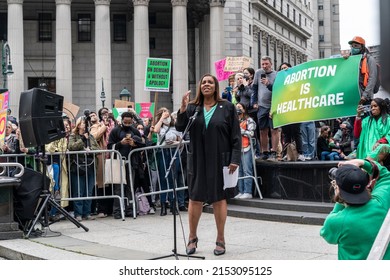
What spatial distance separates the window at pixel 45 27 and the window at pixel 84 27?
8.26ft

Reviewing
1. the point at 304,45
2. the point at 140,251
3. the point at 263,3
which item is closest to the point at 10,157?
the point at 140,251

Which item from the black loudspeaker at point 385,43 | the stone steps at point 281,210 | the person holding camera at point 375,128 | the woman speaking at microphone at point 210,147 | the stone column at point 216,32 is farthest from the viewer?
the stone column at point 216,32

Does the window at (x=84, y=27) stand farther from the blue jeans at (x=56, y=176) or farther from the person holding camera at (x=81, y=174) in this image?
the blue jeans at (x=56, y=176)

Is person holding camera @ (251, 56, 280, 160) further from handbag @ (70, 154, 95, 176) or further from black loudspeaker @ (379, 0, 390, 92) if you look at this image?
black loudspeaker @ (379, 0, 390, 92)

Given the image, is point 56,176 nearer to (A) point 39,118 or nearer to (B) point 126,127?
(B) point 126,127

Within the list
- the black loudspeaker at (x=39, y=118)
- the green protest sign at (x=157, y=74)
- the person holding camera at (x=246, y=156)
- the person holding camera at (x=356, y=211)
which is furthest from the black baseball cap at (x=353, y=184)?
the green protest sign at (x=157, y=74)

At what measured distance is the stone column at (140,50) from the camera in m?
47.6

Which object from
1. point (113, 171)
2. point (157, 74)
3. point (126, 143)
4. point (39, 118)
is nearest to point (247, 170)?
point (126, 143)

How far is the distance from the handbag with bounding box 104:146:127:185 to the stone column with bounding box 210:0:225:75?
37048 mm

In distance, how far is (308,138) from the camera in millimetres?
12500

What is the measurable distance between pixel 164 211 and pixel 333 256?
5831 mm

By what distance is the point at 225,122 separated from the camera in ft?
24.0

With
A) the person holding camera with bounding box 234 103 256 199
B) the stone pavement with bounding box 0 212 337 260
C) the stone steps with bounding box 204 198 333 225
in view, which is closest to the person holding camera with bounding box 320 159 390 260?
the stone pavement with bounding box 0 212 337 260

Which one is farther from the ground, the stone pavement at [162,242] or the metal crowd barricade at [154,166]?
the metal crowd barricade at [154,166]
